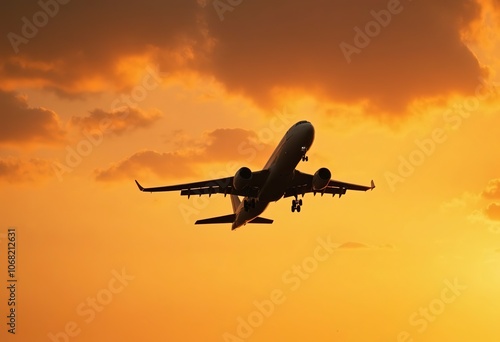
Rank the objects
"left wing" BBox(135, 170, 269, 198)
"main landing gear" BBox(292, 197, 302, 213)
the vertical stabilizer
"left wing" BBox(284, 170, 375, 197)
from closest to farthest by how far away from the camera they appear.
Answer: "left wing" BBox(135, 170, 269, 198)
"left wing" BBox(284, 170, 375, 197)
"main landing gear" BBox(292, 197, 302, 213)
the vertical stabilizer

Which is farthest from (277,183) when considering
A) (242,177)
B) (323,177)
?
(323,177)

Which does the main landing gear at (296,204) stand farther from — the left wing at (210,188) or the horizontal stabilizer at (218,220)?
the horizontal stabilizer at (218,220)

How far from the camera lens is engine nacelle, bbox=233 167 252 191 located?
75125 mm

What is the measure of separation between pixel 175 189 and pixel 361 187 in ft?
71.2

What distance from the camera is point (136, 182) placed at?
7475cm

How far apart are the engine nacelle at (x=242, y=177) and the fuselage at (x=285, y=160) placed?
1.64 m

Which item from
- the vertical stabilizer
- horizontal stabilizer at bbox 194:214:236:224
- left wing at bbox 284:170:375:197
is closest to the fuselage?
left wing at bbox 284:170:375:197

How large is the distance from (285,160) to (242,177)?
19.5ft

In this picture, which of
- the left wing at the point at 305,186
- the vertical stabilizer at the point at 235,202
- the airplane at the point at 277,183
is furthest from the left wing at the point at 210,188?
the vertical stabilizer at the point at 235,202

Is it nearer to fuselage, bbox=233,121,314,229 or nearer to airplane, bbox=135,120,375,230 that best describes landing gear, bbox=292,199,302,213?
airplane, bbox=135,120,375,230

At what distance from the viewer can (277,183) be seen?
73938 mm

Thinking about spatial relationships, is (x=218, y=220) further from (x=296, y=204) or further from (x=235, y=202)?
(x=296, y=204)

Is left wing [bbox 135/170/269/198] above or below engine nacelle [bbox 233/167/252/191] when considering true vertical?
above

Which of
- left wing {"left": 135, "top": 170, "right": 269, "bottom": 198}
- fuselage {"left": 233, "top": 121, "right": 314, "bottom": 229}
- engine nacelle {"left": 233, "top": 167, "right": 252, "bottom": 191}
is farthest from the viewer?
left wing {"left": 135, "top": 170, "right": 269, "bottom": 198}
